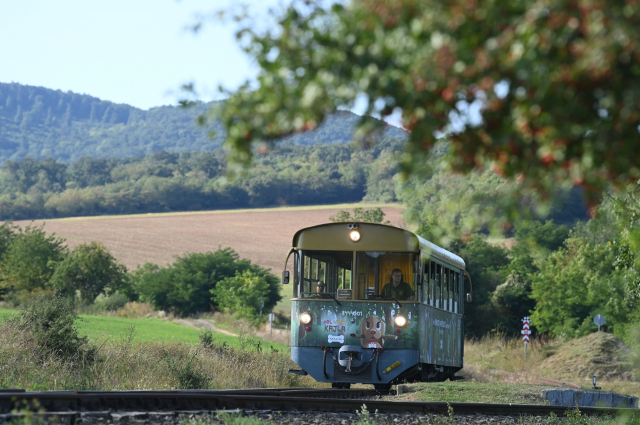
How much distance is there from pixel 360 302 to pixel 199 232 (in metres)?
78.4

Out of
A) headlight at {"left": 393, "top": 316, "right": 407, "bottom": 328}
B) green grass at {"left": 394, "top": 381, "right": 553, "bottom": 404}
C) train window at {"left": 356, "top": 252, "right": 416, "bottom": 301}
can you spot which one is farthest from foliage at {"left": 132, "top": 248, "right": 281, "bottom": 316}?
headlight at {"left": 393, "top": 316, "right": 407, "bottom": 328}

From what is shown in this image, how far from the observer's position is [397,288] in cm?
1485

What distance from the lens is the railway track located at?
833 cm

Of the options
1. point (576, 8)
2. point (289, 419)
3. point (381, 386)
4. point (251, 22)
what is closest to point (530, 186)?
point (576, 8)

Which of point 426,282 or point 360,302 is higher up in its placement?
point 426,282

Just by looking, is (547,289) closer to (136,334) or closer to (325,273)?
(136,334)

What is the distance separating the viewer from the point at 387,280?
14.9 meters

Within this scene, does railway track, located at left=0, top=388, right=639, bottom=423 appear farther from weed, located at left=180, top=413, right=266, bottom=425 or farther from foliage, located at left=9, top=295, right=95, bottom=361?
foliage, located at left=9, top=295, right=95, bottom=361

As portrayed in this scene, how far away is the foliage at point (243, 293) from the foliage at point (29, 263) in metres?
12.7

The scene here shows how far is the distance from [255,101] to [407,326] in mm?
11260

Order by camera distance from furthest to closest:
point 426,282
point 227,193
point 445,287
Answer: point 227,193
point 445,287
point 426,282

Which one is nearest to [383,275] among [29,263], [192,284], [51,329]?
[51,329]

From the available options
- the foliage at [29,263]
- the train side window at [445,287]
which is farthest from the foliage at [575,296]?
the foliage at [29,263]

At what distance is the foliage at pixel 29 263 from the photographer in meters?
59.3
